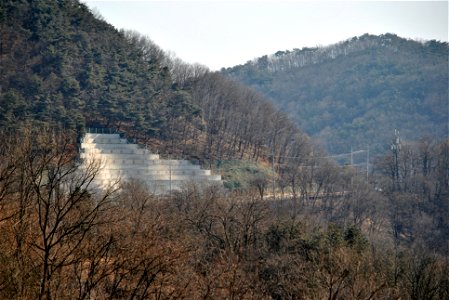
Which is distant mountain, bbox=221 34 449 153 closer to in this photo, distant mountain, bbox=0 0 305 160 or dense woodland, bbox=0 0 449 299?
dense woodland, bbox=0 0 449 299

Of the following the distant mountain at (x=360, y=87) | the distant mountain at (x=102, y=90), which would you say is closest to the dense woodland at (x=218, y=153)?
the distant mountain at (x=102, y=90)

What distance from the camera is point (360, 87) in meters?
150

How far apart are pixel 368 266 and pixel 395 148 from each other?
4903cm

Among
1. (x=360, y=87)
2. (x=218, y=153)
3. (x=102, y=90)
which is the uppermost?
(x=360, y=87)

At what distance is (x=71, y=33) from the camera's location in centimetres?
6712

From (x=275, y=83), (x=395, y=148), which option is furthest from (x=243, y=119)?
(x=275, y=83)

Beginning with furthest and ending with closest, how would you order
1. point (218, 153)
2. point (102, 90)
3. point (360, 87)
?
point (360, 87), point (218, 153), point (102, 90)

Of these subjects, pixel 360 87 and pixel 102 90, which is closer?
pixel 102 90

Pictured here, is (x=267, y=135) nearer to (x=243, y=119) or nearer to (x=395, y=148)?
(x=243, y=119)

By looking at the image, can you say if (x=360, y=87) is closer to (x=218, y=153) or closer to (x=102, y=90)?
(x=218, y=153)

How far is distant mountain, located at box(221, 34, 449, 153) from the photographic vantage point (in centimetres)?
13125

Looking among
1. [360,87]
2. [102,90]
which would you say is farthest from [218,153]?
[360,87]

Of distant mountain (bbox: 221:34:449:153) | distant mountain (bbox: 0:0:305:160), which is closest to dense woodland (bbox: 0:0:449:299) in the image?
distant mountain (bbox: 0:0:305:160)

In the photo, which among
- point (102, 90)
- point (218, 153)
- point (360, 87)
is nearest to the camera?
point (102, 90)
